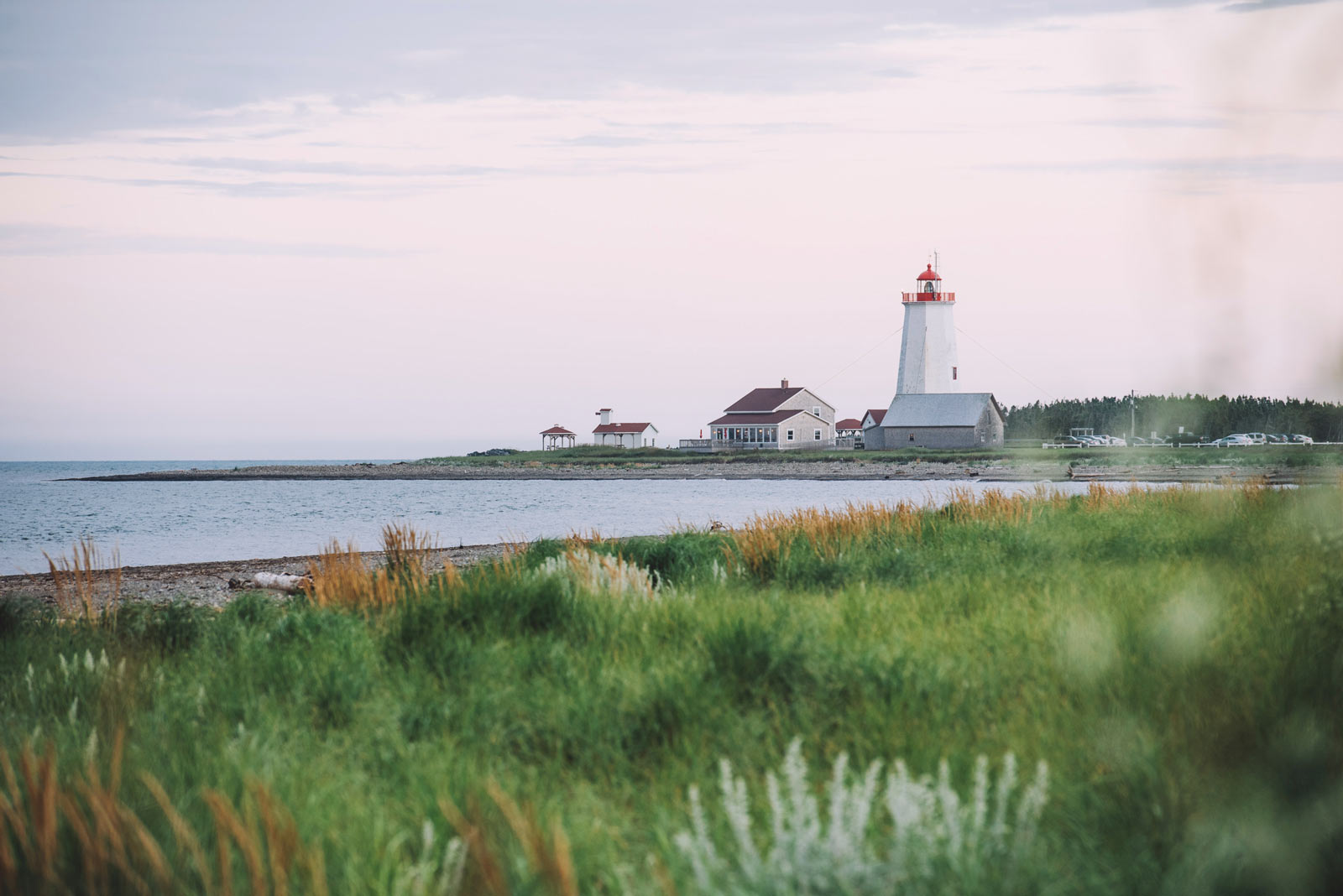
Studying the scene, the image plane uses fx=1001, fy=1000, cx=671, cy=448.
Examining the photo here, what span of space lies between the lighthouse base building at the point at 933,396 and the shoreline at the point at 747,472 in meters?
6.66

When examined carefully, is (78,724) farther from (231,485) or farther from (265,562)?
(231,485)

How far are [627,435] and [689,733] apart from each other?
87.8 meters

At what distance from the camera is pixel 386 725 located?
163 inches

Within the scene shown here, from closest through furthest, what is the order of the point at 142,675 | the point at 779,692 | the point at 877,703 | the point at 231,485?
1. the point at 877,703
2. the point at 779,692
3. the point at 142,675
4. the point at 231,485

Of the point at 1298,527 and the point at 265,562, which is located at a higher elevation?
the point at 1298,527

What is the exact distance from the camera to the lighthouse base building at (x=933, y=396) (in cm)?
6638

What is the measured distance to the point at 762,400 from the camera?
78.7 meters

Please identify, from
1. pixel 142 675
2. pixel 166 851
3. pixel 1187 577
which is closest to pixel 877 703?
pixel 166 851

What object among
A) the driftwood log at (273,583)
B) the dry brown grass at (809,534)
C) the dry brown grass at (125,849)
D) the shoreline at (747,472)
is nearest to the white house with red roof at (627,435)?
the shoreline at (747,472)

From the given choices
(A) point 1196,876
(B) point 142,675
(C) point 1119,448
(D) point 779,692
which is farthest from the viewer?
(C) point 1119,448

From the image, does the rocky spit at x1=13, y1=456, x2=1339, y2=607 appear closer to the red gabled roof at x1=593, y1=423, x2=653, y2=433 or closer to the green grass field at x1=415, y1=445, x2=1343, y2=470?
the green grass field at x1=415, y1=445, x2=1343, y2=470

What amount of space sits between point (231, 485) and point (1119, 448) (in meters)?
60.0

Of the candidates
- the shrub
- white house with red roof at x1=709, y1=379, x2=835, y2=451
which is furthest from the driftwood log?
white house with red roof at x1=709, y1=379, x2=835, y2=451

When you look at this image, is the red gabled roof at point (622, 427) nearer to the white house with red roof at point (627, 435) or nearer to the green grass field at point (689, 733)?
the white house with red roof at point (627, 435)
